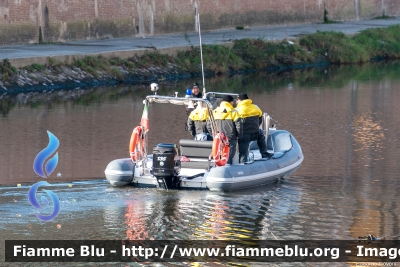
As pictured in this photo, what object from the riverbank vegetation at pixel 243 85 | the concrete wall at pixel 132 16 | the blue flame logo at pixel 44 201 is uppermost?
the concrete wall at pixel 132 16

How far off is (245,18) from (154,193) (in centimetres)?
Result: 2973

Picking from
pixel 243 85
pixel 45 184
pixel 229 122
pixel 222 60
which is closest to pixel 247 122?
pixel 229 122

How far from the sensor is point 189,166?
1519 cm

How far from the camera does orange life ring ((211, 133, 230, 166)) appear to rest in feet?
48.4

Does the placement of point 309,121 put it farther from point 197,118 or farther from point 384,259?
point 384,259

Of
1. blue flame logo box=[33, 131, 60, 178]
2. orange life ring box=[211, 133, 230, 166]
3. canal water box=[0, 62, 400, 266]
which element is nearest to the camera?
canal water box=[0, 62, 400, 266]

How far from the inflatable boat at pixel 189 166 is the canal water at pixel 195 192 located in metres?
0.19

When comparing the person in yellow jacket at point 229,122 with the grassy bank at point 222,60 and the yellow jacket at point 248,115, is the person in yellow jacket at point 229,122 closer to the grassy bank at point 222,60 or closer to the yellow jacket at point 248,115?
the yellow jacket at point 248,115

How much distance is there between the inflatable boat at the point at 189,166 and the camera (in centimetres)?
1440

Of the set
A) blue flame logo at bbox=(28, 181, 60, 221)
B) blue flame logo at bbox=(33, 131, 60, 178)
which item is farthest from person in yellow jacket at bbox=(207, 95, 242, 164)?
blue flame logo at bbox=(28, 181, 60, 221)

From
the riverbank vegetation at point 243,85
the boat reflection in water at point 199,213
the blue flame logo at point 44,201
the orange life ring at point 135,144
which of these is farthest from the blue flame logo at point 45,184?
the riverbank vegetation at point 243,85

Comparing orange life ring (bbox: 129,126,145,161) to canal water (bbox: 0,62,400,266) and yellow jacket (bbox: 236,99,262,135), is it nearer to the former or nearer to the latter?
canal water (bbox: 0,62,400,266)

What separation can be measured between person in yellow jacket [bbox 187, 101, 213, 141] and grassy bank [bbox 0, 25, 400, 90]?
13.7 metres

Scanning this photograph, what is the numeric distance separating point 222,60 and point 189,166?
19731 mm
